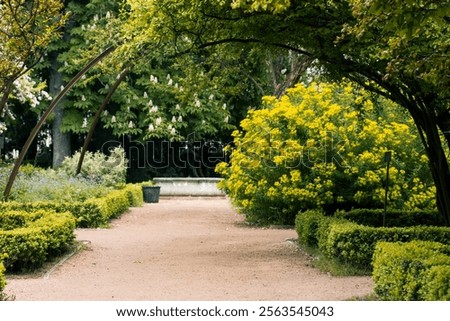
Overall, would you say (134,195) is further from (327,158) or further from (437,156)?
(437,156)

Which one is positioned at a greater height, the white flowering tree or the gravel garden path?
the white flowering tree

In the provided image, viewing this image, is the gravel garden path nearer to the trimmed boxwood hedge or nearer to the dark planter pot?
the trimmed boxwood hedge

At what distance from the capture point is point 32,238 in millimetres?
10188

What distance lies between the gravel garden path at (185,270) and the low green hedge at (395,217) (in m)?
1.13

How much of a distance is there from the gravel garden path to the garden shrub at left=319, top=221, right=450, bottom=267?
438 mm

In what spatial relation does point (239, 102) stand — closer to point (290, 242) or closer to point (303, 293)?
point (290, 242)

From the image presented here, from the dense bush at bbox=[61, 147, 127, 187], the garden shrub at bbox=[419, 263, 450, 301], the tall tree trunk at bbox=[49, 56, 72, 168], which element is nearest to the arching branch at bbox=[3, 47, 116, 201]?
the dense bush at bbox=[61, 147, 127, 187]

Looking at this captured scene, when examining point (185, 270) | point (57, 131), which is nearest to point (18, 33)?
→ point (185, 270)

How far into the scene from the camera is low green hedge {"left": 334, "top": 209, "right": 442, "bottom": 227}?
12.9 metres

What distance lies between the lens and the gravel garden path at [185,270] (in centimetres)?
851

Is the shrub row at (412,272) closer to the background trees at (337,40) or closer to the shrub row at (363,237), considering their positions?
the shrub row at (363,237)

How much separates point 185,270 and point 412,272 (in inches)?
157

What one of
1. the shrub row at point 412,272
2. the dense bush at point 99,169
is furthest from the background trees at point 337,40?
the dense bush at point 99,169
